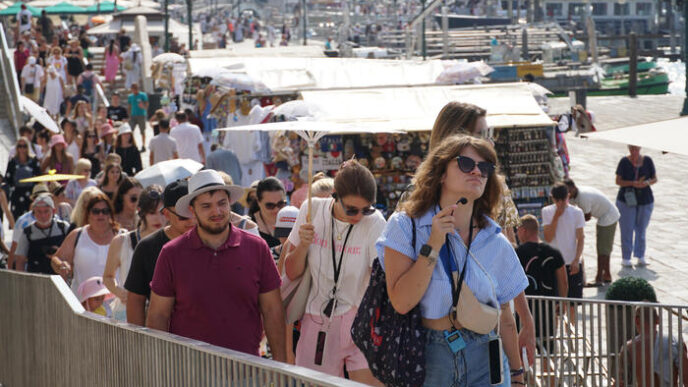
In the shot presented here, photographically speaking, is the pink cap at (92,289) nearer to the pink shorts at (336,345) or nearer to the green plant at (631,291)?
the pink shorts at (336,345)

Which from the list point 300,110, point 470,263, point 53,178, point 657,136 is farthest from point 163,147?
point 470,263

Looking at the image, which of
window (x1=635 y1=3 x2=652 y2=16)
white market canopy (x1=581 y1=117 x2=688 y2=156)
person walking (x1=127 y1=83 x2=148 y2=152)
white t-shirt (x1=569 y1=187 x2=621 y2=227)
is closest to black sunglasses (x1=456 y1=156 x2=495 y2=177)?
white market canopy (x1=581 y1=117 x2=688 y2=156)

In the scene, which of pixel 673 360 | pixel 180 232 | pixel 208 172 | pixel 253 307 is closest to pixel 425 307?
pixel 253 307

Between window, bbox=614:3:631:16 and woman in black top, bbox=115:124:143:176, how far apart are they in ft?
346

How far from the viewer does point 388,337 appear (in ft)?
14.5

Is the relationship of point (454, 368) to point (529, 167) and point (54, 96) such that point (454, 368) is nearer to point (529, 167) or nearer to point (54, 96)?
point (529, 167)

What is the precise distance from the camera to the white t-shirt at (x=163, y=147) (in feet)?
56.6

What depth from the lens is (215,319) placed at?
17.2 ft

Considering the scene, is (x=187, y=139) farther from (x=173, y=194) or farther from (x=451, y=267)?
(x=451, y=267)

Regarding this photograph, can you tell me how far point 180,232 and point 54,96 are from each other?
68.6 ft

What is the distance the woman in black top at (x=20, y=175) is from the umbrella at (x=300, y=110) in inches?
136

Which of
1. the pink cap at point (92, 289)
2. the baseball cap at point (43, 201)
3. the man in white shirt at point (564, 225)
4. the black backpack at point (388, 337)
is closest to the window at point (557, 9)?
the man in white shirt at point (564, 225)

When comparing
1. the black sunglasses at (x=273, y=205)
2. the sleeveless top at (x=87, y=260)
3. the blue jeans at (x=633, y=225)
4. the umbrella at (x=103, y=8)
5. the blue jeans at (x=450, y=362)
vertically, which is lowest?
the blue jeans at (x=633, y=225)

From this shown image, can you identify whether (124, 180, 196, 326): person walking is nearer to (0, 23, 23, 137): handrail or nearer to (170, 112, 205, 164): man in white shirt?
(170, 112, 205, 164): man in white shirt
